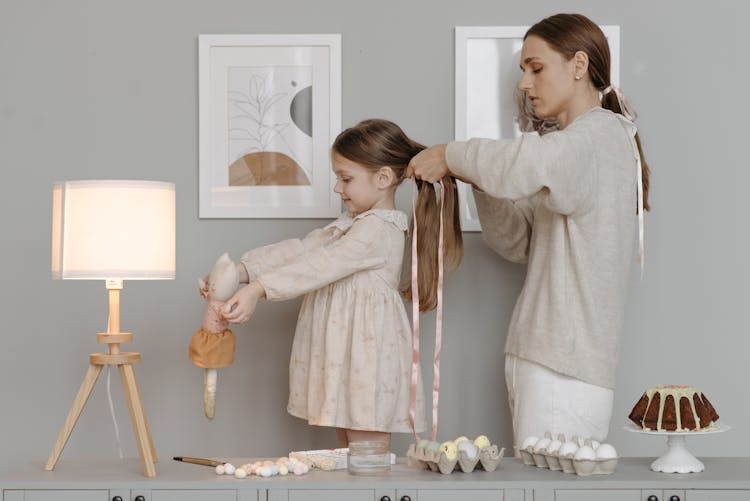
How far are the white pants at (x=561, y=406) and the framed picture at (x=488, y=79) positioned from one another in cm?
83

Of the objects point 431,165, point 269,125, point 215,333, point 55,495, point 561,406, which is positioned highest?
point 269,125

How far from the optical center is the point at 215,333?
2244 millimetres

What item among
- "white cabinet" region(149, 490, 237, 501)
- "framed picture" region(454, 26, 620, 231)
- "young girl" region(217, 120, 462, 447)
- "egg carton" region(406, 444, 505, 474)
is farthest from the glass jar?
"framed picture" region(454, 26, 620, 231)

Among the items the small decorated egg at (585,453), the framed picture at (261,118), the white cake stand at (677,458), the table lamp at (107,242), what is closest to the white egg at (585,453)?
the small decorated egg at (585,453)

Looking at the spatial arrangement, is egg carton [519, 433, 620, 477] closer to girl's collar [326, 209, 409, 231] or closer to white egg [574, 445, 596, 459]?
white egg [574, 445, 596, 459]

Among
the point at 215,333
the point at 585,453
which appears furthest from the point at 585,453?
the point at 215,333

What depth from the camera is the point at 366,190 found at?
8.27 ft

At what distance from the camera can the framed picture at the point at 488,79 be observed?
2.96m

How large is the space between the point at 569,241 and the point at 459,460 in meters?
0.60

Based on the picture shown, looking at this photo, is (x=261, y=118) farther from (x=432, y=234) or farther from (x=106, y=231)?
(x=106, y=231)

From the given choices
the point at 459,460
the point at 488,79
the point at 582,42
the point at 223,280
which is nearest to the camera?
the point at 459,460

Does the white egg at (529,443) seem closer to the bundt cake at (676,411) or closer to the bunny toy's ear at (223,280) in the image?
the bundt cake at (676,411)

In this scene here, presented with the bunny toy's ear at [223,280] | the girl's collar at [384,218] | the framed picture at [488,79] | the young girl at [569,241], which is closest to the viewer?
the young girl at [569,241]

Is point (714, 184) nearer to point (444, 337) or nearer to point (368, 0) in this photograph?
point (444, 337)
